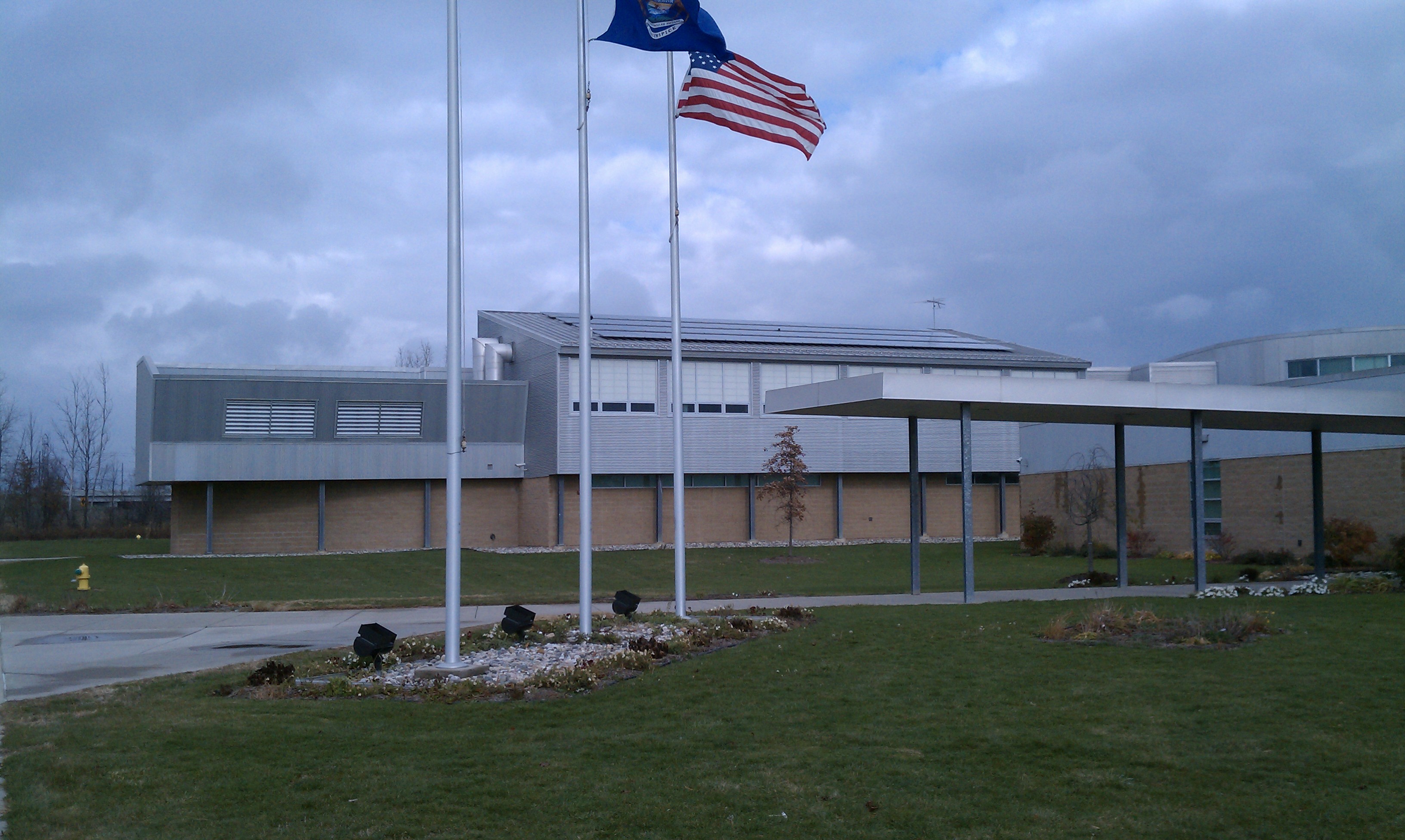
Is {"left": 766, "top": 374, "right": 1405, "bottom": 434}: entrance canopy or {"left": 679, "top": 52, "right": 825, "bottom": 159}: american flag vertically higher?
{"left": 679, "top": 52, "right": 825, "bottom": 159}: american flag

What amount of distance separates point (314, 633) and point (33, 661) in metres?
4.31

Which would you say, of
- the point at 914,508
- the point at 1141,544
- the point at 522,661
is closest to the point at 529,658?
the point at 522,661

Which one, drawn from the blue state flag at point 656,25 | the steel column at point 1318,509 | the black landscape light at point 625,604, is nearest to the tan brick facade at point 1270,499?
the steel column at point 1318,509

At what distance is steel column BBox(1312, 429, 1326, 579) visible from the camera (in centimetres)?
2375

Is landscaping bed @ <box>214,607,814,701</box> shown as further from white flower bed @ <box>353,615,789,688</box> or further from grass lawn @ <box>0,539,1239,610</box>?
grass lawn @ <box>0,539,1239,610</box>

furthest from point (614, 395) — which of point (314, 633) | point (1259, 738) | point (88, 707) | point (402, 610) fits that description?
point (1259, 738)

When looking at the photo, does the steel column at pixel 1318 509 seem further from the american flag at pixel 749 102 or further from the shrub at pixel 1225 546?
the american flag at pixel 749 102

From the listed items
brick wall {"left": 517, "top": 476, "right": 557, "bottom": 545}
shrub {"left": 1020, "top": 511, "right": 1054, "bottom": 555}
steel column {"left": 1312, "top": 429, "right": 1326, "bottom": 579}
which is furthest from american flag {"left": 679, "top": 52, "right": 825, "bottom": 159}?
brick wall {"left": 517, "top": 476, "right": 557, "bottom": 545}

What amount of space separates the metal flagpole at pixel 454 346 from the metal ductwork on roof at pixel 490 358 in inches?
1323

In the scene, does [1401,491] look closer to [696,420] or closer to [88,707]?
[696,420]

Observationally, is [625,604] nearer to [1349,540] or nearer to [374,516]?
[1349,540]

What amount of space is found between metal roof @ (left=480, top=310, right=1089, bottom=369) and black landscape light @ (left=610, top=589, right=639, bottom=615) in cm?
2466

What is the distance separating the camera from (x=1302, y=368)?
51.8m

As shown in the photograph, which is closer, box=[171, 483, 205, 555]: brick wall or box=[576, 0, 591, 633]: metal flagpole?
box=[576, 0, 591, 633]: metal flagpole
